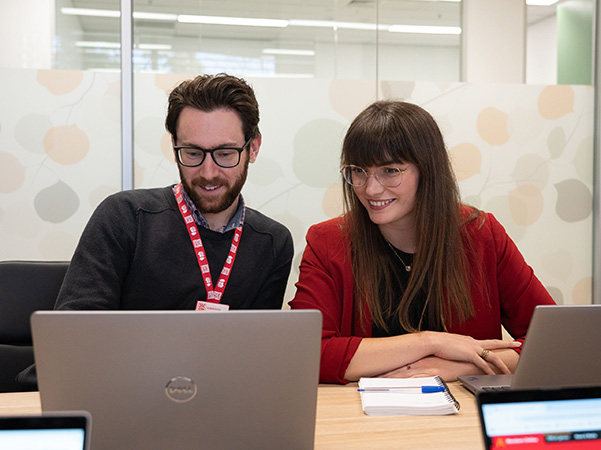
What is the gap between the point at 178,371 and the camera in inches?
36.6

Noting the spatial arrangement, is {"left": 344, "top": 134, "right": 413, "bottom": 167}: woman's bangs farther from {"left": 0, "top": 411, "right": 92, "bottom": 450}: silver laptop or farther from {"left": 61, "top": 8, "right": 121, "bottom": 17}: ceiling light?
{"left": 61, "top": 8, "right": 121, "bottom": 17}: ceiling light

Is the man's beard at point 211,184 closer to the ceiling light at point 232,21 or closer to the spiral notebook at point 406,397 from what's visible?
the spiral notebook at point 406,397

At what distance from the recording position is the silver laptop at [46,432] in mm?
702

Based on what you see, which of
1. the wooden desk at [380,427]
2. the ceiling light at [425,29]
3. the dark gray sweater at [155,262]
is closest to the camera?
the wooden desk at [380,427]

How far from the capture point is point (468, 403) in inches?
56.1

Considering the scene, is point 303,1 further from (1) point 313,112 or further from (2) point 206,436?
(2) point 206,436

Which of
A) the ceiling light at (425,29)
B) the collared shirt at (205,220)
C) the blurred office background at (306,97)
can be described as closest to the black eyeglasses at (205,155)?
the collared shirt at (205,220)

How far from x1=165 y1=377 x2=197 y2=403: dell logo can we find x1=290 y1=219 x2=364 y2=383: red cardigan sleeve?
32.5 inches

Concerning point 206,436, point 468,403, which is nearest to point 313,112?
point 468,403

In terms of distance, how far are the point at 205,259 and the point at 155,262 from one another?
0.51 feet

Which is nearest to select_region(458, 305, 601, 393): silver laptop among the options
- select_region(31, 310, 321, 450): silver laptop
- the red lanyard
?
select_region(31, 310, 321, 450): silver laptop

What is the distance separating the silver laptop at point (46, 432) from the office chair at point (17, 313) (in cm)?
126

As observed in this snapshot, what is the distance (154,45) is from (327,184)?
113 cm

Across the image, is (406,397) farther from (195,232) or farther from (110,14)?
(110,14)
